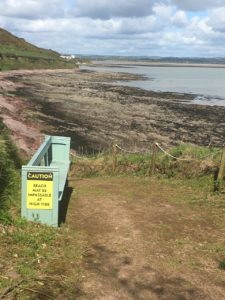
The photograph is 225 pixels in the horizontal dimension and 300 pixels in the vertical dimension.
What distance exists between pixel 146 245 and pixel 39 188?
86.1 inches

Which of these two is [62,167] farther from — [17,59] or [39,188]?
[17,59]

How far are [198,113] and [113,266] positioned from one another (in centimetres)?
3809

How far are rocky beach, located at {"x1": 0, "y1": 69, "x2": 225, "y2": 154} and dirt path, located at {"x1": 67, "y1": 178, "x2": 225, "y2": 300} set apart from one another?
36.0ft

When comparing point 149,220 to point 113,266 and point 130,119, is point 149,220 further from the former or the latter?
point 130,119

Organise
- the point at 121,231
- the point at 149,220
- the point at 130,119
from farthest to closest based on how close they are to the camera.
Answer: the point at 130,119, the point at 149,220, the point at 121,231

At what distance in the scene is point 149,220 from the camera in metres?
9.16

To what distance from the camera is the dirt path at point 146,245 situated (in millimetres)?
6031

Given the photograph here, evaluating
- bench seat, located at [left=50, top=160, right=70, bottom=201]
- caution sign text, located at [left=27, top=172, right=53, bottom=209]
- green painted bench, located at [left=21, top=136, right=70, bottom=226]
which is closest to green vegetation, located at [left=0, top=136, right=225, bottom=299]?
green painted bench, located at [left=21, top=136, right=70, bottom=226]

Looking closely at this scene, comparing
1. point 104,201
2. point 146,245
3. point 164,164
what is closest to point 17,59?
point 164,164

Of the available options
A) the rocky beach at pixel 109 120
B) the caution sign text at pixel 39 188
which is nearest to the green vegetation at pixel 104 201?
the caution sign text at pixel 39 188

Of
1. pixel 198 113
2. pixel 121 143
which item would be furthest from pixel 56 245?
pixel 198 113

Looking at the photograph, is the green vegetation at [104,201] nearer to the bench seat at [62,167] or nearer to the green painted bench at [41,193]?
the green painted bench at [41,193]

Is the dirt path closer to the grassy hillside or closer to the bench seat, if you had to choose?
the bench seat

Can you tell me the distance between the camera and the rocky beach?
2975 cm
